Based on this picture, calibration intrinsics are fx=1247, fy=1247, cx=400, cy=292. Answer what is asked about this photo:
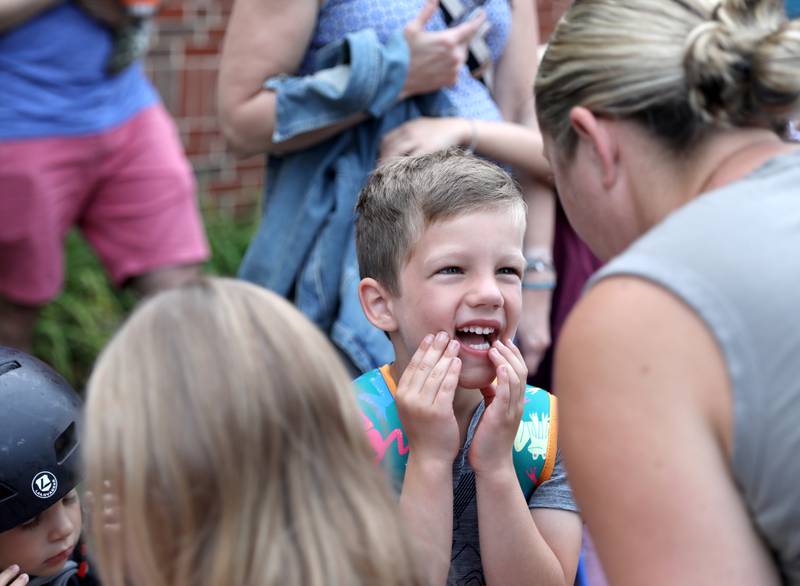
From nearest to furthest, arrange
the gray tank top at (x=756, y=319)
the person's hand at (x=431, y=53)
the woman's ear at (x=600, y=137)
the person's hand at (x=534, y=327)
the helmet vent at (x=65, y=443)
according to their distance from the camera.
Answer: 1. the gray tank top at (x=756, y=319)
2. the woman's ear at (x=600, y=137)
3. the helmet vent at (x=65, y=443)
4. the person's hand at (x=431, y=53)
5. the person's hand at (x=534, y=327)

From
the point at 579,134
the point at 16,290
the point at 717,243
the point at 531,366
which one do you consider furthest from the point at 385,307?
the point at 16,290

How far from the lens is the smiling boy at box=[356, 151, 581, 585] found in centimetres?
244

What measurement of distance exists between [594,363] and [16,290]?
3447 mm

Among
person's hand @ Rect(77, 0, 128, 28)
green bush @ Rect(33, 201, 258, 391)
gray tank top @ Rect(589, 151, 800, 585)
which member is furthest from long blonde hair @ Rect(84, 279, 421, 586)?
green bush @ Rect(33, 201, 258, 391)

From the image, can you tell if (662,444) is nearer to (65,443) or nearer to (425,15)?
(65,443)

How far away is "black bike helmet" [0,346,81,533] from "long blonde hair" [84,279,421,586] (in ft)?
3.54

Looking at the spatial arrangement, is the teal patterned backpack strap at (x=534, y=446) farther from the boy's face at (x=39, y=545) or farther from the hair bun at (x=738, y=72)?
the boy's face at (x=39, y=545)

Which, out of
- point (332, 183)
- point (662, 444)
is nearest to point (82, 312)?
Answer: point (332, 183)

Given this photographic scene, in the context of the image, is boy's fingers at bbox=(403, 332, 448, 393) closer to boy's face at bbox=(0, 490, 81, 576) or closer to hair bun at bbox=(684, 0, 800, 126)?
hair bun at bbox=(684, 0, 800, 126)

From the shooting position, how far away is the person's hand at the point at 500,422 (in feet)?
8.04

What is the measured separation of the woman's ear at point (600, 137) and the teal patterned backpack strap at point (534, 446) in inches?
25.5

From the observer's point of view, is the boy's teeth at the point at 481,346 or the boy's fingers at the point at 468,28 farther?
the boy's fingers at the point at 468,28

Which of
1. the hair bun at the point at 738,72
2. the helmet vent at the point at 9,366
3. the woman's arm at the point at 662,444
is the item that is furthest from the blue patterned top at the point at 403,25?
the woman's arm at the point at 662,444

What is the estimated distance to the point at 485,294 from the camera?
256 cm
